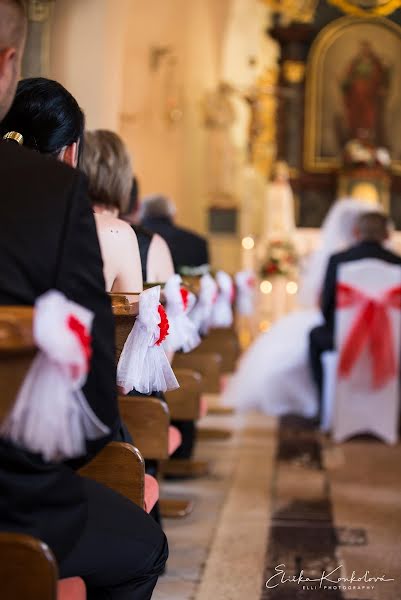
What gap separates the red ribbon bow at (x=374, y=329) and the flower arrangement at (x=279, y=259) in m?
6.85

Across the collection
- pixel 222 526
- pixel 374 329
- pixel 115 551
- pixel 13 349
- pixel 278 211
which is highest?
pixel 278 211

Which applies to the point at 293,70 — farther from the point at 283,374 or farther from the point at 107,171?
the point at 107,171

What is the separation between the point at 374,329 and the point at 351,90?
1182cm

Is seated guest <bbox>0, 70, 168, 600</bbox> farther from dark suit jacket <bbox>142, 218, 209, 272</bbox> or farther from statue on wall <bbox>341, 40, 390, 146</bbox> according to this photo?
statue on wall <bbox>341, 40, 390, 146</bbox>

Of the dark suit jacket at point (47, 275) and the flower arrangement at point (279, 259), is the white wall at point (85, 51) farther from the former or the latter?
the dark suit jacket at point (47, 275)

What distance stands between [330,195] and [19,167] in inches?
625

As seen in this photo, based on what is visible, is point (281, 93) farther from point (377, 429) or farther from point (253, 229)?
point (377, 429)

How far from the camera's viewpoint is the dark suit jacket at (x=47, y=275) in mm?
1919

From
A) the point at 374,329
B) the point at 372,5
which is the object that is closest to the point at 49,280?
the point at 374,329

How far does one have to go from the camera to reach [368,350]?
689cm

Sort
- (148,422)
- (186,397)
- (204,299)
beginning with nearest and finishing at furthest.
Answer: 1. (148,422)
2. (186,397)
3. (204,299)

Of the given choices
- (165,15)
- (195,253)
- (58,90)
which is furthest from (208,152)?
(58,90)

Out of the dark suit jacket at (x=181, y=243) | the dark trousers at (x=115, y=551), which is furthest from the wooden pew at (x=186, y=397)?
the dark trousers at (x=115, y=551)

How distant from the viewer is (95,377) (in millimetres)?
2059
